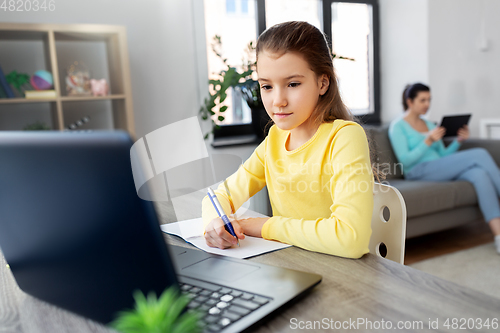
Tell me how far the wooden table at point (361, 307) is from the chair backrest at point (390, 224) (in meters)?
0.29

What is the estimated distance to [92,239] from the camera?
0.43 meters

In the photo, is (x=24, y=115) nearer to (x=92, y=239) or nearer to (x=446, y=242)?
(x=92, y=239)

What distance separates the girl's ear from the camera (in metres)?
1.01

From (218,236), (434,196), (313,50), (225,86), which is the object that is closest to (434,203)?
(434,196)

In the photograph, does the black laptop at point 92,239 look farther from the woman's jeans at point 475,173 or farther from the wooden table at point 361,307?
the woman's jeans at point 475,173

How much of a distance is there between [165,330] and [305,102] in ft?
2.49

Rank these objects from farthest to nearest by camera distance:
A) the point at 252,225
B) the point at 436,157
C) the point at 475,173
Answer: the point at 436,157
the point at 475,173
the point at 252,225

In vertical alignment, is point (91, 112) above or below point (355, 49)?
below

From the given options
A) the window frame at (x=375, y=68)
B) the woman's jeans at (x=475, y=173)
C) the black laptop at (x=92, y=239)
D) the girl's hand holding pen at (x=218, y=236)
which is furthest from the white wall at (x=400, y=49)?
the black laptop at (x=92, y=239)

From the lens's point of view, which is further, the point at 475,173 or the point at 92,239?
the point at 475,173

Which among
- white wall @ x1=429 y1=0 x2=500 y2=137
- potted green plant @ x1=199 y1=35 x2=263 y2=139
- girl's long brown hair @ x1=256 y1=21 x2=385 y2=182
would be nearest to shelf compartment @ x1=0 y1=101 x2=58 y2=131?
potted green plant @ x1=199 y1=35 x2=263 y2=139

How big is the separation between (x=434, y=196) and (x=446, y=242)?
361 millimetres

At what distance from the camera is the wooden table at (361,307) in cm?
47

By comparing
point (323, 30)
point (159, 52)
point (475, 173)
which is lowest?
point (475, 173)
